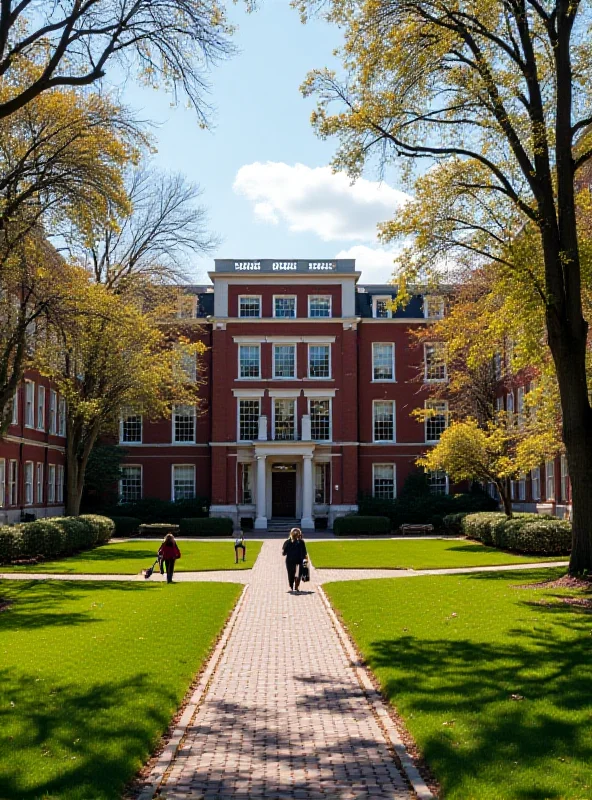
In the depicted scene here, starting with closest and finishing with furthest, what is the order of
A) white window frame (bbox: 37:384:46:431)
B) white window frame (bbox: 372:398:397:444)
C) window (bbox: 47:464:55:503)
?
white window frame (bbox: 37:384:46:431) → window (bbox: 47:464:55:503) → white window frame (bbox: 372:398:397:444)

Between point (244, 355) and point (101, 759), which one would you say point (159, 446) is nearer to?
point (244, 355)

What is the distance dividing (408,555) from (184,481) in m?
22.9

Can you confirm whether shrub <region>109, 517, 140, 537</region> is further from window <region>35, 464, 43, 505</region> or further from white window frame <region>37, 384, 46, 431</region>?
white window frame <region>37, 384, 46, 431</region>

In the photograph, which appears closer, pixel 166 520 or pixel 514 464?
pixel 514 464

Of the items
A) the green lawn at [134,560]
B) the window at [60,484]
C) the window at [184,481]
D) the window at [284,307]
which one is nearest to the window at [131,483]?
the window at [184,481]

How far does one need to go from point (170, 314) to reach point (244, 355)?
412 inches

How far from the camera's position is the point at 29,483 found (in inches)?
1690

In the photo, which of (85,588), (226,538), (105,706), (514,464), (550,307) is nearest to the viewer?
(105,706)

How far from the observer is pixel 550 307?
1817cm

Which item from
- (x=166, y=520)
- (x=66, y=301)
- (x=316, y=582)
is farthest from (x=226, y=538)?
(x=66, y=301)

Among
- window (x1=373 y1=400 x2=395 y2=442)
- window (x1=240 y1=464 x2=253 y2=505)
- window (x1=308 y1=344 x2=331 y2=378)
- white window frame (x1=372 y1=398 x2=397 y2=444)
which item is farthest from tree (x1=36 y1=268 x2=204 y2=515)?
window (x1=373 y1=400 x2=395 y2=442)

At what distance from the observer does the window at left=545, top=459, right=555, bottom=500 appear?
3816cm

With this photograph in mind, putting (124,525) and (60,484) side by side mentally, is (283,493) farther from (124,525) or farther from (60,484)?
(60,484)

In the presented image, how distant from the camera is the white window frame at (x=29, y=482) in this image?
42.4 metres
